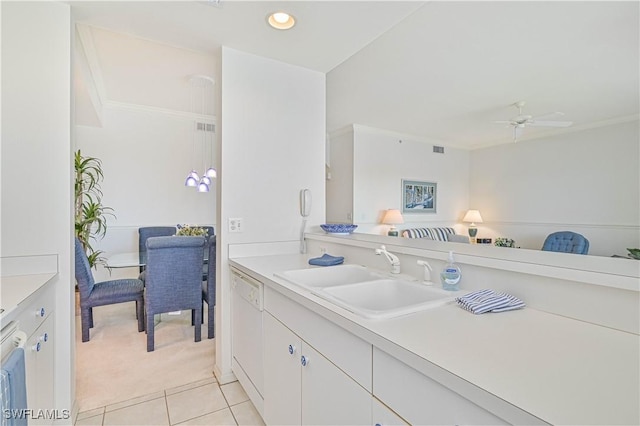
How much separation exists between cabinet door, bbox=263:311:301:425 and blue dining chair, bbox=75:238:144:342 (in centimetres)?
198

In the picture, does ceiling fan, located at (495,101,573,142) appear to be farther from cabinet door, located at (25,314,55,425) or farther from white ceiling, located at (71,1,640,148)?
cabinet door, located at (25,314,55,425)

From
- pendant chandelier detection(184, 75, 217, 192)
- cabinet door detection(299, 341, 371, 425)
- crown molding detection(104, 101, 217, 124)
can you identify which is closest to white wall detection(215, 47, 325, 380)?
cabinet door detection(299, 341, 371, 425)

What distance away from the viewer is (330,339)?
109 cm

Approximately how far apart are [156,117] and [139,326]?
3224mm

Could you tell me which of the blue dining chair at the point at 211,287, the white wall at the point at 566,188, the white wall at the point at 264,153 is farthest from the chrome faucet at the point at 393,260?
the white wall at the point at 566,188

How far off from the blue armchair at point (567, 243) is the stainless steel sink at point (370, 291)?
15.2 feet

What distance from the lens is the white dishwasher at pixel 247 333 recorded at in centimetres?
173

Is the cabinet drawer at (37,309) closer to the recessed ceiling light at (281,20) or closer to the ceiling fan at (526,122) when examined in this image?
the recessed ceiling light at (281,20)

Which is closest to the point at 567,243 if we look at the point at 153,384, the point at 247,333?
the point at 247,333

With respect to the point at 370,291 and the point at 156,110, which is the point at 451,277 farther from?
the point at 156,110

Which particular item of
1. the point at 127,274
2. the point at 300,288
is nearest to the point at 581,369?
the point at 300,288

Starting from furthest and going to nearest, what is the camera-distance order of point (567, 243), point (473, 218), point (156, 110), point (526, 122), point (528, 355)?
1. point (473, 218)
2. point (567, 243)
3. point (156, 110)
4. point (526, 122)
5. point (528, 355)

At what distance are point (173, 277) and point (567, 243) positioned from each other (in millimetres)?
5695

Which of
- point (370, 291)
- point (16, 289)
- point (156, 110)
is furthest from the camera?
point (156, 110)
